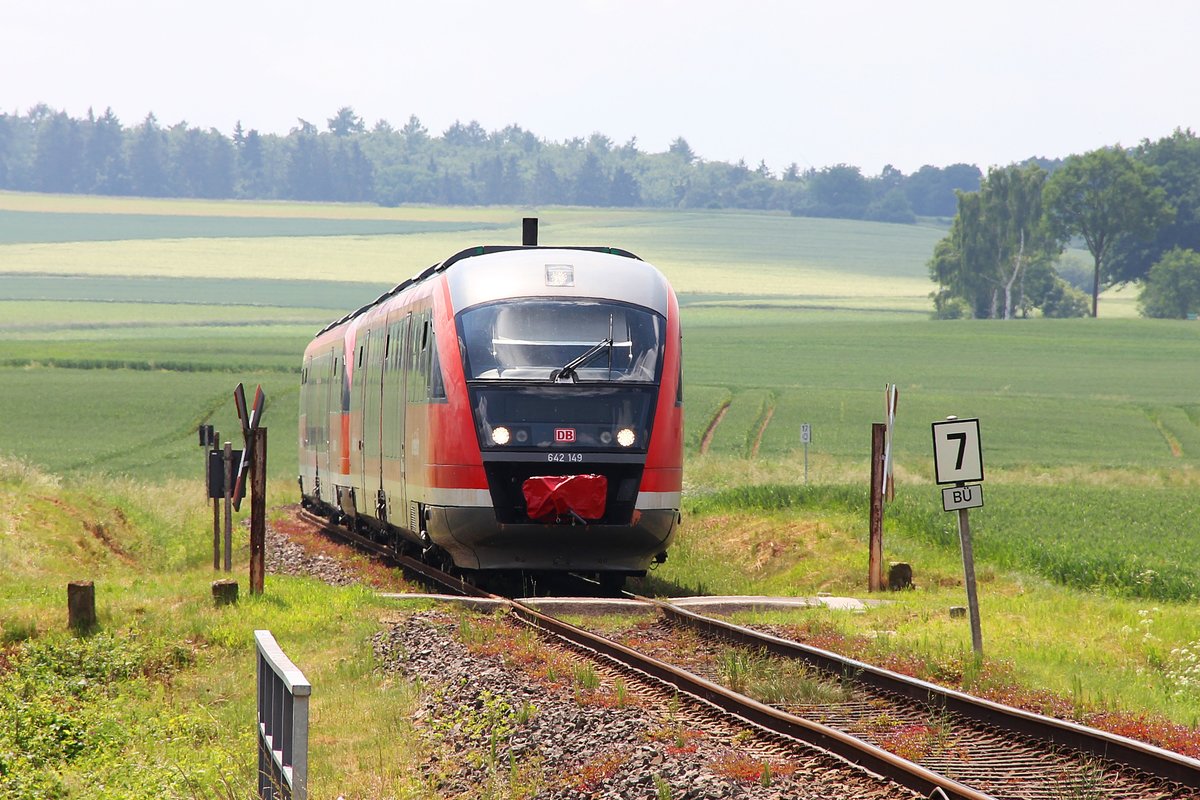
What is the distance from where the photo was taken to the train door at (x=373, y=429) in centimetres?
2212

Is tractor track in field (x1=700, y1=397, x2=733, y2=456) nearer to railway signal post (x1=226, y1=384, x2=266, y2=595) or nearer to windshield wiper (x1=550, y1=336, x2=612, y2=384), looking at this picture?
railway signal post (x1=226, y1=384, x2=266, y2=595)

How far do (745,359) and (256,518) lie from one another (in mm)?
63736

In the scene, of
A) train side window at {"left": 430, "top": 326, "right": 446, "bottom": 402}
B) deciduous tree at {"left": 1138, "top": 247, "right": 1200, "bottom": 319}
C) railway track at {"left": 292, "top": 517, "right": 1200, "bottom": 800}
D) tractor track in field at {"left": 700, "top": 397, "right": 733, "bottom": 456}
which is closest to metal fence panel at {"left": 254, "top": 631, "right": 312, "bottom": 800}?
railway track at {"left": 292, "top": 517, "right": 1200, "bottom": 800}

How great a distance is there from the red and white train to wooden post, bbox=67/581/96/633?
13.0 feet

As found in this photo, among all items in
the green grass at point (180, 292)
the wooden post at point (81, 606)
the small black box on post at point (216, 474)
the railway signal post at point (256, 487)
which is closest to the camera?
the wooden post at point (81, 606)

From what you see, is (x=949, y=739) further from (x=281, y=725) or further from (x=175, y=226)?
(x=175, y=226)

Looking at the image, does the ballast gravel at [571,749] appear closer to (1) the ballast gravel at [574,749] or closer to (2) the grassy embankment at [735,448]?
(1) the ballast gravel at [574,749]

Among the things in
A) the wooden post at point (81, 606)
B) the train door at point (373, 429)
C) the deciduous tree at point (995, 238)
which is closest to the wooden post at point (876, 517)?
the train door at point (373, 429)

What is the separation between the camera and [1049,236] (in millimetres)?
122562

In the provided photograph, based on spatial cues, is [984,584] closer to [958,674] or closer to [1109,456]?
[958,674]

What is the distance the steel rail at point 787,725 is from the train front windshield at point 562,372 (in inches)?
125

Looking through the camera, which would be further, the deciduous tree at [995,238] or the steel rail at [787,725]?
the deciduous tree at [995,238]

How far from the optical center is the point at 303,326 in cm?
9612

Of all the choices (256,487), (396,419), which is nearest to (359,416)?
(396,419)
